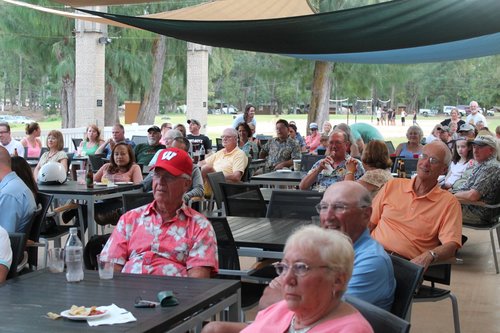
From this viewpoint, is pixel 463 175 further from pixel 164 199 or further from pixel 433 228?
pixel 164 199

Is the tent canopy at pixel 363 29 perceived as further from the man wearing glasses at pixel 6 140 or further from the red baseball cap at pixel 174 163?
the man wearing glasses at pixel 6 140

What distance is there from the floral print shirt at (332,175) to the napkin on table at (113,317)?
386 centimetres

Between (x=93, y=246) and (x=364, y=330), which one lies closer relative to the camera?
(x=364, y=330)

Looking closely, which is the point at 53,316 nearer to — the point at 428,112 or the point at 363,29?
the point at 363,29

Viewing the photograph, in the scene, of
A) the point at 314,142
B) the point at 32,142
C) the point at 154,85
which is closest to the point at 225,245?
the point at 32,142

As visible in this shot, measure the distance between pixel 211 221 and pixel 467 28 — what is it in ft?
10.4

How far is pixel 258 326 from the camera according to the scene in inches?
95.2

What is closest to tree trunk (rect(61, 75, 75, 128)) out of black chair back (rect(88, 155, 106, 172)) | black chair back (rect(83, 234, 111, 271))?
black chair back (rect(88, 155, 106, 172))

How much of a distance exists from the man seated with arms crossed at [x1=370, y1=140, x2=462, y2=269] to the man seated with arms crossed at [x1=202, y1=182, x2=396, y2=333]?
4.20 feet

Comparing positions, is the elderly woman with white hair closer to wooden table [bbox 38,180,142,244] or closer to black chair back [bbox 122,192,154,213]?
black chair back [bbox 122,192,154,213]

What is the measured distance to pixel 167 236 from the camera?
3699 millimetres

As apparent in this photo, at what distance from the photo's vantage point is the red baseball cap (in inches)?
147

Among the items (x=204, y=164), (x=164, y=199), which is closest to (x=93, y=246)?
(x=164, y=199)

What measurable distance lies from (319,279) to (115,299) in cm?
102
